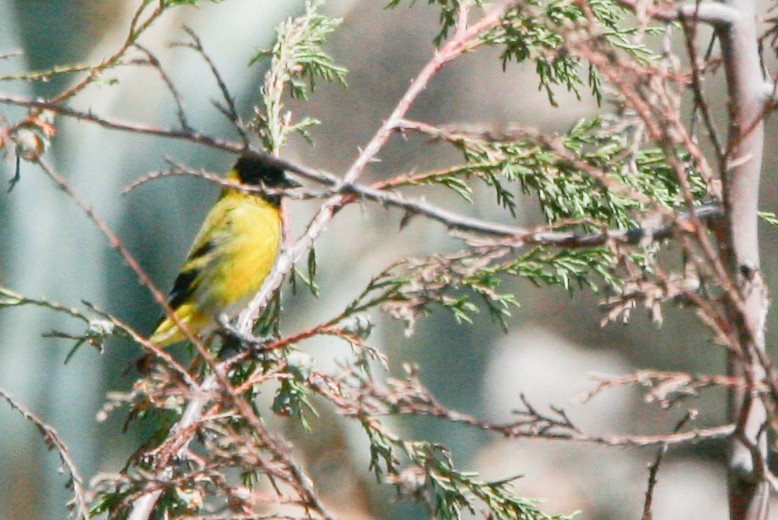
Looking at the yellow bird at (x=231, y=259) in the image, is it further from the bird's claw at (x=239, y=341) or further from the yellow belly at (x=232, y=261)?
the bird's claw at (x=239, y=341)

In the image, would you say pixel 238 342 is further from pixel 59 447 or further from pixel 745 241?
pixel 745 241

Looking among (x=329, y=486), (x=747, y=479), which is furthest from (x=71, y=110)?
(x=329, y=486)

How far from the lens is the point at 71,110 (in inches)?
40.4

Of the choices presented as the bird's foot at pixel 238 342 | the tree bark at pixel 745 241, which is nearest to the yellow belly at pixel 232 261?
the bird's foot at pixel 238 342

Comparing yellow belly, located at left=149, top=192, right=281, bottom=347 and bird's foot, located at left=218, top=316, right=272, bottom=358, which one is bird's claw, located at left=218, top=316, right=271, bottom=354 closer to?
bird's foot, located at left=218, top=316, right=272, bottom=358

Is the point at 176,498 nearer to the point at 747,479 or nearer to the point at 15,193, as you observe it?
the point at 747,479

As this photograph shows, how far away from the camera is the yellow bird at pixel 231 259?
105 inches

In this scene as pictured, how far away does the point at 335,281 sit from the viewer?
4.44 metres

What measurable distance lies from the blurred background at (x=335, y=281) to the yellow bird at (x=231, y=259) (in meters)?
1.54

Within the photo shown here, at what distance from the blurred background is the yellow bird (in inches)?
60.4

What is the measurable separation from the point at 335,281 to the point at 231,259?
1746mm

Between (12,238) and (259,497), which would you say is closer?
(259,497)

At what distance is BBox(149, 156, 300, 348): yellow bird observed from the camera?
2664mm

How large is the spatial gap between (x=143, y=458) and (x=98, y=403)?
2755 millimetres
